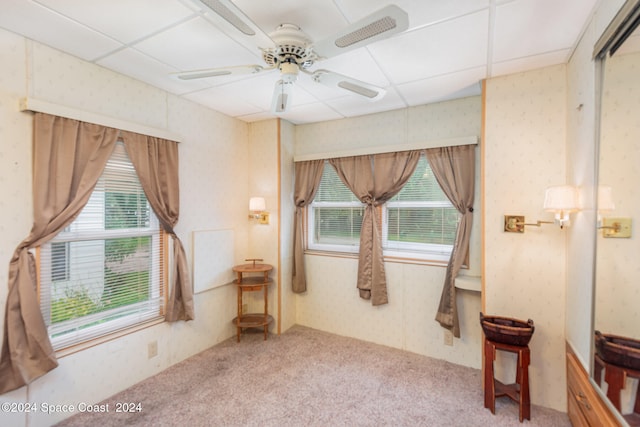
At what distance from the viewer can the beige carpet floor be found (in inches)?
77.7

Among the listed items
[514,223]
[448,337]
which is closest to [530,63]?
[514,223]

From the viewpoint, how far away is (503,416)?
2012mm

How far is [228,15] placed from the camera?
1129 mm

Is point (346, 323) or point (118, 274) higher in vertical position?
point (118, 274)

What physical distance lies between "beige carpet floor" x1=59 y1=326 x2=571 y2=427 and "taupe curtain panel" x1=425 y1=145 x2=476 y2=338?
532mm

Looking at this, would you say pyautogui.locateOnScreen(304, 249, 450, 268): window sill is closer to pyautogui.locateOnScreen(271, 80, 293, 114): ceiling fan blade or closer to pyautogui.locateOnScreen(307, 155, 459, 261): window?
pyautogui.locateOnScreen(307, 155, 459, 261): window

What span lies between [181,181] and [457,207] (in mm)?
2714

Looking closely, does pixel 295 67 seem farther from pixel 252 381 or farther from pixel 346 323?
pixel 346 323

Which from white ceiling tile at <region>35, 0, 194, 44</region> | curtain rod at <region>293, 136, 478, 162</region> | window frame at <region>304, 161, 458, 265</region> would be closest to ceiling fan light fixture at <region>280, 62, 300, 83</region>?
white ceiling tile at <region>35, 0, 194, 44</region>

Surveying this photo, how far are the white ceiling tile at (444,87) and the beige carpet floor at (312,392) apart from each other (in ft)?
8.46

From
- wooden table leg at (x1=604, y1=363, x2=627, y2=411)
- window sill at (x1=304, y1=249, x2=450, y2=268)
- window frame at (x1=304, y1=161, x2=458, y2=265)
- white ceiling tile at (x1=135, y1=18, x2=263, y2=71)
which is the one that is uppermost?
white ceiling tile at (x1=135, y1=18, x2=263, y2=71)

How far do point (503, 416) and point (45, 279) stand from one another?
3385mm

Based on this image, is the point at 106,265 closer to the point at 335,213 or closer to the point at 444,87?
the point at 335,213

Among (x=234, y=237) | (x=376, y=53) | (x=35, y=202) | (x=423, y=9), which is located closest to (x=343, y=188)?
→ (x=234, y=237)
